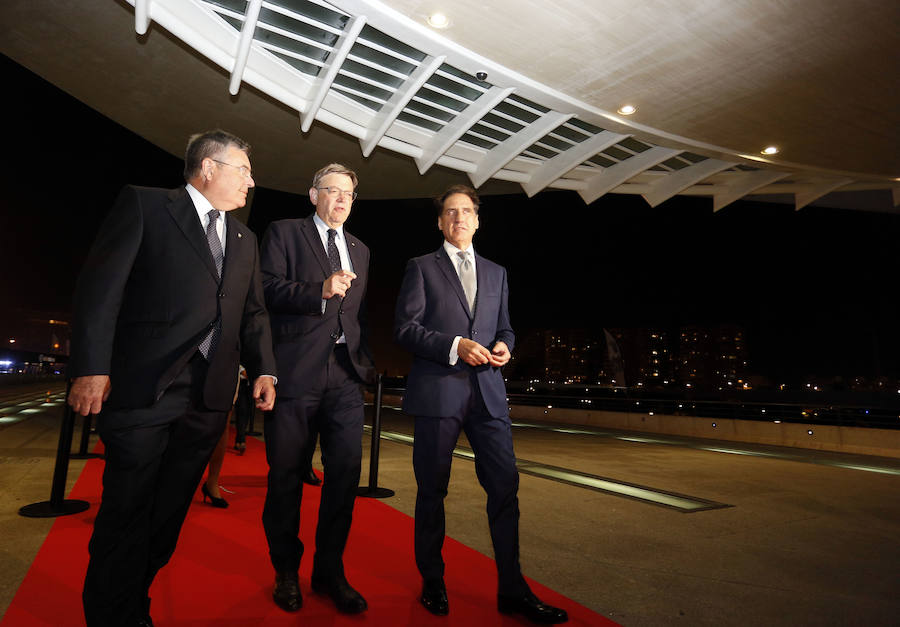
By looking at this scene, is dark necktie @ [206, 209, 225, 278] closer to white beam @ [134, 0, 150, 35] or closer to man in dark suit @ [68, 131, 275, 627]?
man in dark suit @ [68, 131, 275, 627]

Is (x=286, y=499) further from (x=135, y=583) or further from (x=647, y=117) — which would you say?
(x=647, y=117)

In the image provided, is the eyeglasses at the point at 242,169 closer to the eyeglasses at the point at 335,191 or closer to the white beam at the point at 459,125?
the eyeglasses at the point at 335,191

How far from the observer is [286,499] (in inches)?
92.4

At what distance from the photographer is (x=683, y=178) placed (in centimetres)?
1420

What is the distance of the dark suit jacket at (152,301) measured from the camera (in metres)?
1.72

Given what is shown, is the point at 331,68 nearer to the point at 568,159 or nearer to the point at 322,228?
the point at 568,159

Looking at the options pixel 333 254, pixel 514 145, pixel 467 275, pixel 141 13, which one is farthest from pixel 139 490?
pixel 514 145

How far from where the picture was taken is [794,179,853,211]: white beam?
1445 cm

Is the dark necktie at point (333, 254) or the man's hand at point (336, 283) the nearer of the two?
the man's hand at point (336, 283)

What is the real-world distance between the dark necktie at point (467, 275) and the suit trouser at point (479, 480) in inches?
20.6

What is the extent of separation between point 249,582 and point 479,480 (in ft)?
4.21

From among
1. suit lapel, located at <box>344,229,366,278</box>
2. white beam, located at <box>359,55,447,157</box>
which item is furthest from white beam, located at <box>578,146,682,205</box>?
suit lapel, located at <box>344,229,366,278</box>

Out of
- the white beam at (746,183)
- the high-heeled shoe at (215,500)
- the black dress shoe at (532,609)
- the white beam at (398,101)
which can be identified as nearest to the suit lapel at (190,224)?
the black dress shoe at (532,609)

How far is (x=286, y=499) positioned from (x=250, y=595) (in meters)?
0.50
